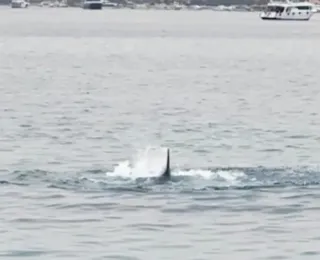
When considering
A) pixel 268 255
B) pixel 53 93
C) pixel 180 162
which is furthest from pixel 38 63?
pixel 268 255

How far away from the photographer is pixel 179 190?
31.7m

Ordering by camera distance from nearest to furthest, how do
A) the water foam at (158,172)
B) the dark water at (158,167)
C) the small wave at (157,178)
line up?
the dark water at (158,167)
the small wave at (157,178)
the water foam at (158,172)

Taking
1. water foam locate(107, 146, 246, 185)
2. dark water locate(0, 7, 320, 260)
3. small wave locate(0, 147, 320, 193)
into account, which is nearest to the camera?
dark water locate(0, 7, 320, 260)

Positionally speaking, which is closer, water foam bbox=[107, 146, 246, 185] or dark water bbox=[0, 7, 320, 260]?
dark water bbox=[0, 7, 320, 260]

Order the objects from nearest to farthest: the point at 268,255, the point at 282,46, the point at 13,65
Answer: the point at 268,255, the point at 13,65, the point at 282,46

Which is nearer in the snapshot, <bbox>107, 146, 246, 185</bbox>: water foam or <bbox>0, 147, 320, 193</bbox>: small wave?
<bbox>0, 147, 320, 193</bbox>: small wave

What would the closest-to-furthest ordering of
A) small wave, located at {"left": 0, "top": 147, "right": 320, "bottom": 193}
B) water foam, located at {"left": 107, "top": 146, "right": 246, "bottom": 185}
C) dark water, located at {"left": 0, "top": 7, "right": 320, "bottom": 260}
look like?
dark water, located at {"left": 0, "top": 7, "right": 320, "bottom": 260}, small wave, located at {"left": 0, "top": 147, "right": 320, "bottom": 193}, water foam, located at {"left": 107, "top": 146, "right": 246, "bottom": 185}

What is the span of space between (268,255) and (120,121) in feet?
87.2

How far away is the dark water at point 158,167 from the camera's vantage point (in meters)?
26.8

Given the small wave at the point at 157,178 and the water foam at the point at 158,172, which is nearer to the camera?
the small wave at the point at 157,178

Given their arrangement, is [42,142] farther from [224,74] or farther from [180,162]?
[224,74]

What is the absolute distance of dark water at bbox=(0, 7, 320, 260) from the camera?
1053 inches

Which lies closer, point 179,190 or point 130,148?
point 179,190

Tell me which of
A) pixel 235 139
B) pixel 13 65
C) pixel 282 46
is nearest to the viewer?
pixel 235 139
